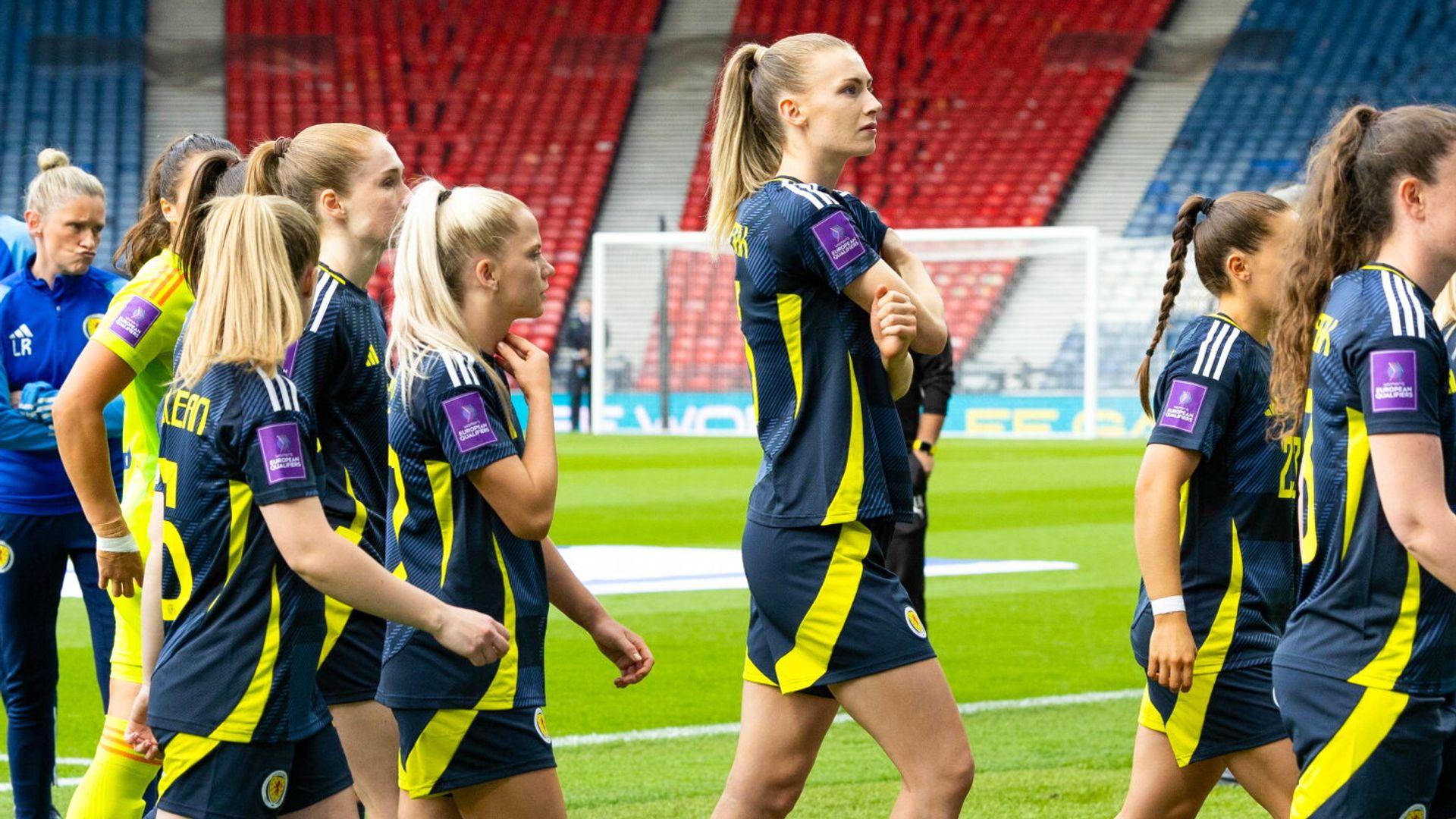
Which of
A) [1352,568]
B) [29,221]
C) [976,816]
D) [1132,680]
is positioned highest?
[1352,568]

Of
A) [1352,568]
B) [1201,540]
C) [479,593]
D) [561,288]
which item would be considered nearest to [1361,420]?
[1352,568]

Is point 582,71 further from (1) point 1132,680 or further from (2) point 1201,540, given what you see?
(2) point 1201,540

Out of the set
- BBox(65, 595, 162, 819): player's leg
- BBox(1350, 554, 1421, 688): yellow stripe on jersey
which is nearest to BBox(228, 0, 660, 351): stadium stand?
BBox(65, 595, 162, 819): player's leg

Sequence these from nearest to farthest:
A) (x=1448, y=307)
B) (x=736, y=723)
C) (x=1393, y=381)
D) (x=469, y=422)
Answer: (x=1393, y=381)
(x=469, y=422)
(x=1448, y=307)
(x=736, y=723)

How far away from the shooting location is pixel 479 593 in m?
2.92

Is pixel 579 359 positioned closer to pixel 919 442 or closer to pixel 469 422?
pixel 919 442

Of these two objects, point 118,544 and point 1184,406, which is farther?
point 118,544

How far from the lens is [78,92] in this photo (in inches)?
1292

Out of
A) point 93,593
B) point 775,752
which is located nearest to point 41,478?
point 93,593

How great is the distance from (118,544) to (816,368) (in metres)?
1.68

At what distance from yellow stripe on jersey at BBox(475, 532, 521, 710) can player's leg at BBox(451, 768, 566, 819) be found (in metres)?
0.13

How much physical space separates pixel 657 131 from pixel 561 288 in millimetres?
4680

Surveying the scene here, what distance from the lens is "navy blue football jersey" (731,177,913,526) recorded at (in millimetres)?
3260

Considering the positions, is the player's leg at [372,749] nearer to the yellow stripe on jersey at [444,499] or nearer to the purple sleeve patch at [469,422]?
the yellow stripe on jersey at [444,499]
